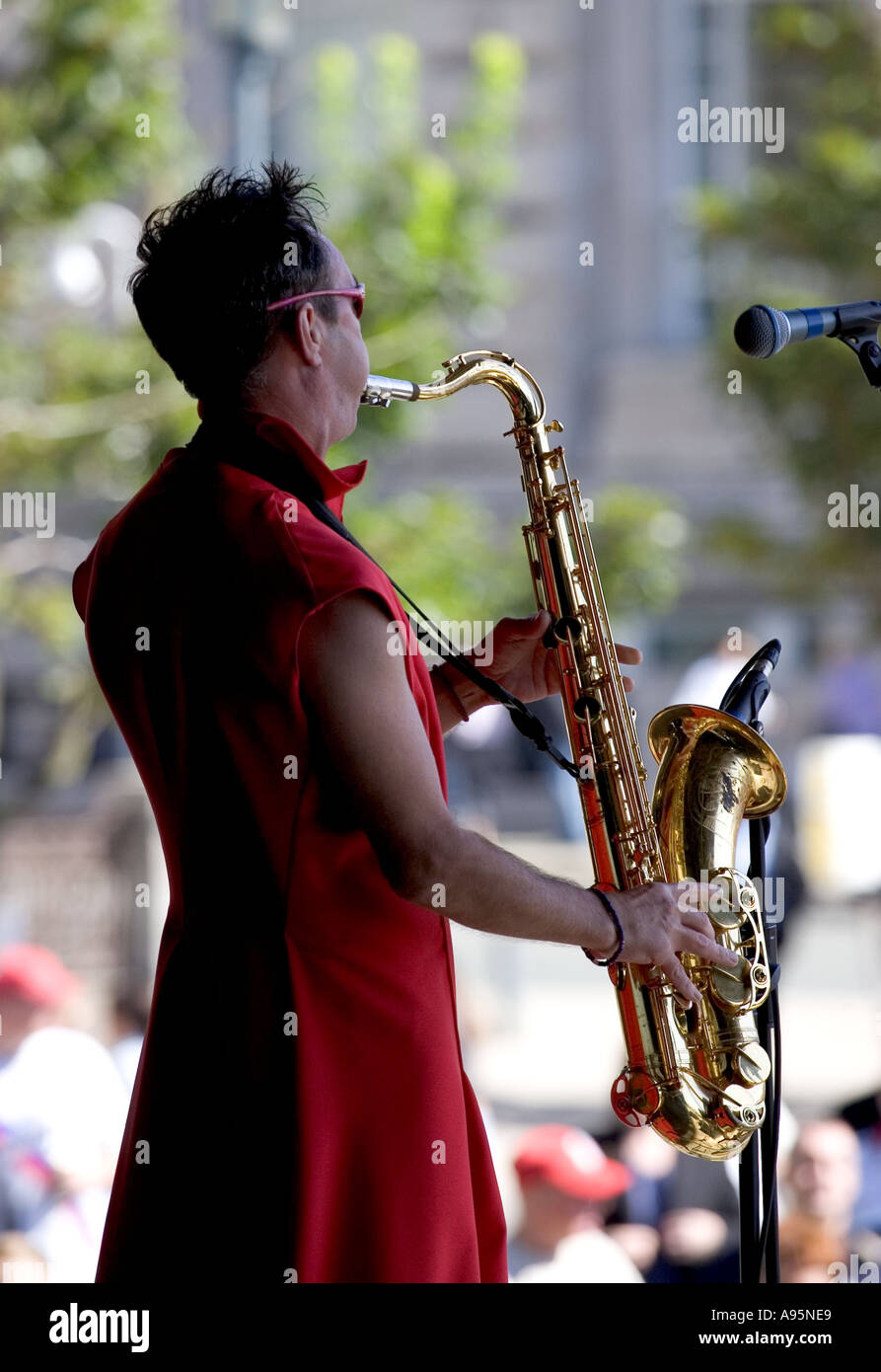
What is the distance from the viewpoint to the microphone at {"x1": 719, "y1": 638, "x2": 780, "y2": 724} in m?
2.28

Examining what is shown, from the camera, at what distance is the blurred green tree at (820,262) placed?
25.1 ft

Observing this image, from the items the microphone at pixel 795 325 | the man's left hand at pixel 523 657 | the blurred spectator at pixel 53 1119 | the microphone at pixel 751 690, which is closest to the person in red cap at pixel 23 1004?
the blurred spectator at pixel 53 1119

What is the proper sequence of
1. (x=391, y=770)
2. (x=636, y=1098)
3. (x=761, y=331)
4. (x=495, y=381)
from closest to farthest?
1. (x=391, y=770)
2. (x=761, y=331)
3. (x=636, y=1098)
4. (x=495, y=381)

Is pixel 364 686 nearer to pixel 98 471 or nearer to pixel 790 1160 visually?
pixel 790 1160

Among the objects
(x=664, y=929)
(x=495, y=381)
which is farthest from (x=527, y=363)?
(x=664, y=929)

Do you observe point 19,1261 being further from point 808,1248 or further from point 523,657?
Answer: point 523,657

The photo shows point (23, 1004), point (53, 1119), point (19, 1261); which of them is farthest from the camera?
point (23, 1004)

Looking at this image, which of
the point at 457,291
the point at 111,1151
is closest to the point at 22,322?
the point at 457,291

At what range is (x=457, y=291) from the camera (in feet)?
20.0

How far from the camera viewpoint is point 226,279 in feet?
6.20

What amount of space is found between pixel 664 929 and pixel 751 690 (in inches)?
21.1

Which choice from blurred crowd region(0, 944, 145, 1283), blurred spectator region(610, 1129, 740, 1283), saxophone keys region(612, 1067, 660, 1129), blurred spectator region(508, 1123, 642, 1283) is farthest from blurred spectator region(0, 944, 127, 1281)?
saxophone keys region(612, 1067, 660, 1129)

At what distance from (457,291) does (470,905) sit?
4.68m

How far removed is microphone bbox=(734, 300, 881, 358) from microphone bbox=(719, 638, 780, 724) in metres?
0.45
